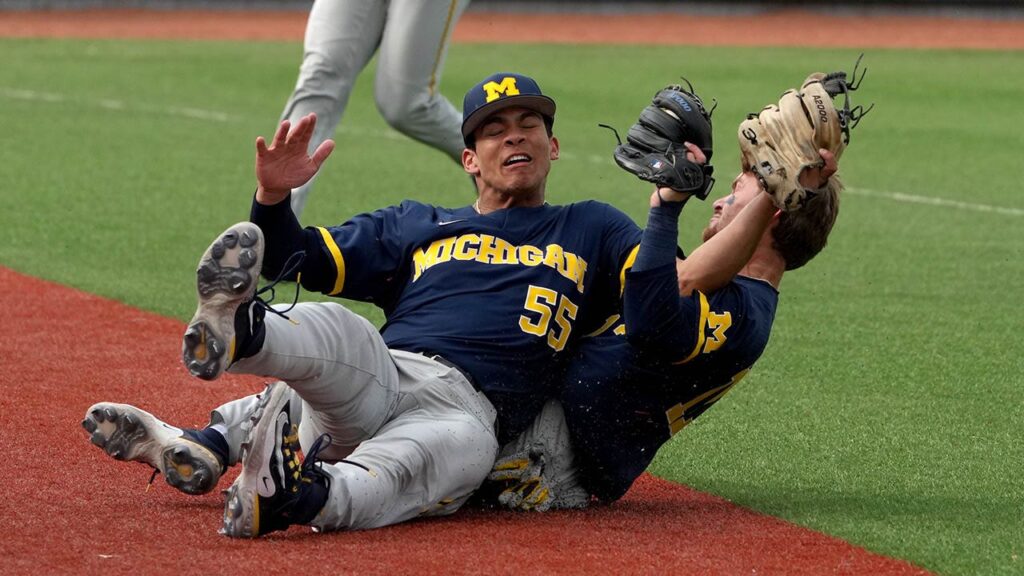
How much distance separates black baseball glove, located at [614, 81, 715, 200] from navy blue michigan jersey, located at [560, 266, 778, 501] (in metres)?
0.31

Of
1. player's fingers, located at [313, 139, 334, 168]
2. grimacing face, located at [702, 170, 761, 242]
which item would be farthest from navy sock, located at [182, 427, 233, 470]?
grimacing face, located at [702, 170, 761, 242]

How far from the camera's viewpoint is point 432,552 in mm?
3777

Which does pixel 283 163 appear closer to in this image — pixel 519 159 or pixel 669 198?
pixel 519 159

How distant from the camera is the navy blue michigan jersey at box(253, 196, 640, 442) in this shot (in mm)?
4293

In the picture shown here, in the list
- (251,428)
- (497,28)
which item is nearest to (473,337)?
(251,428)

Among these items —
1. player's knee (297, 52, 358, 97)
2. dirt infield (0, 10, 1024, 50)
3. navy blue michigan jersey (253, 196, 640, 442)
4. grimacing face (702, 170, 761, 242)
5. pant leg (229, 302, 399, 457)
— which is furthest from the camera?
dirt infield (0, 10, 1024, 50)

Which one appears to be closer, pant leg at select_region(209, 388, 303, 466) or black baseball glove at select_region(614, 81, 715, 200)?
black baseball glove at select_region(614, 81, 715, 200)

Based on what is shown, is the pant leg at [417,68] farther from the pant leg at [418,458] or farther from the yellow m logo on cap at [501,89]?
the pant leg at [418,458]

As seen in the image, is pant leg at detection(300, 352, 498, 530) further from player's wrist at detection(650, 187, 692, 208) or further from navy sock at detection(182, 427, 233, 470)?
player's wrist at detection(650, 187, 692, 208)

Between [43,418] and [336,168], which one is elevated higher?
[43,418]

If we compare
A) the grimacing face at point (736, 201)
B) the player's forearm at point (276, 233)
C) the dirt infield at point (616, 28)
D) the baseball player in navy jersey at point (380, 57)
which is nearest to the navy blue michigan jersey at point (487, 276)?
the player's forearm at point (276, 233)

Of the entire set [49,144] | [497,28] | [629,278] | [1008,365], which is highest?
[629,278]

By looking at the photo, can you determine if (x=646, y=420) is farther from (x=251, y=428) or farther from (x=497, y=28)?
(x=497, y=28)

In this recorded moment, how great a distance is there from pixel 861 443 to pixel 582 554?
147 centimetres
